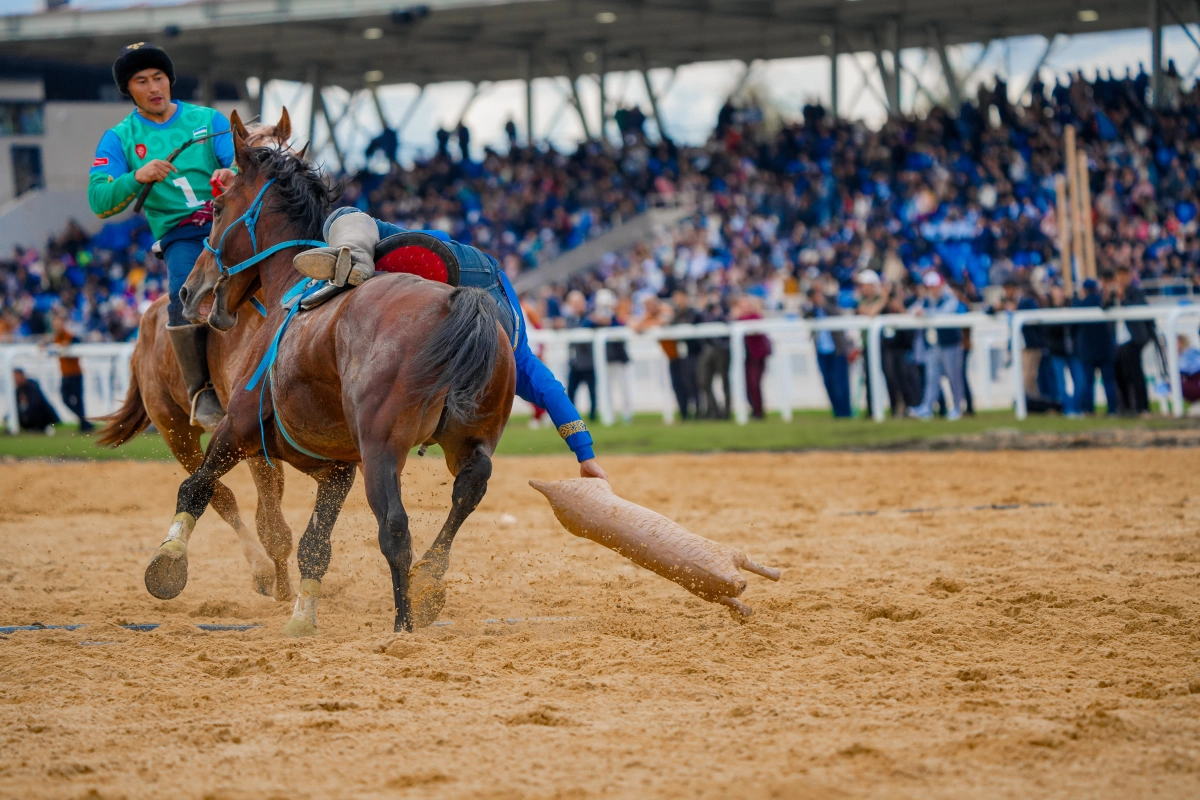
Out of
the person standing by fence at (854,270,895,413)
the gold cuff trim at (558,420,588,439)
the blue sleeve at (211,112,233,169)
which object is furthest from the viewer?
the person standing by fence at (854,270,895,413)

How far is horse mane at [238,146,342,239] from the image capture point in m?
5.62

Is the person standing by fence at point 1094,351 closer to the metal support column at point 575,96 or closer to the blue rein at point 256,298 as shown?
the blue rein at point 256,298

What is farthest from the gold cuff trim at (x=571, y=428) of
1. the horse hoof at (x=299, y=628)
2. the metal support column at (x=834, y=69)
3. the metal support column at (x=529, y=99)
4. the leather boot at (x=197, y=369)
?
the metal support column at (x=529, y=99)

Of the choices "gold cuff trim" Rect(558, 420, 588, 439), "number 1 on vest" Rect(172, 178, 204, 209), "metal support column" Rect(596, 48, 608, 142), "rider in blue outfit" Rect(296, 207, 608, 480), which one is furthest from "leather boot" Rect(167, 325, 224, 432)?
"metal support column" Rect(596, 48, 608, 142)

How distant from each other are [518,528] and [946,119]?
18730 mm

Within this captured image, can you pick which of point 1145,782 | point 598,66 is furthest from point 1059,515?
point 598,66

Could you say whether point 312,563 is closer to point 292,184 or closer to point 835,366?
point 292,184

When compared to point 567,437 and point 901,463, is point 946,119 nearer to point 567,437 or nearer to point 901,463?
point 901,463

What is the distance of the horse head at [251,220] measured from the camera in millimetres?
5617

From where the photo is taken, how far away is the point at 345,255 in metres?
4.89

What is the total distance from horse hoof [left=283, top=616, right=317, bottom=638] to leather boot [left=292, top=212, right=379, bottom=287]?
1.48 metres

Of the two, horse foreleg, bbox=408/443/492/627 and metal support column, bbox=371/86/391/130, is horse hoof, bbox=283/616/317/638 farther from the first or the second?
metal support column, bbox=371/86/391/130

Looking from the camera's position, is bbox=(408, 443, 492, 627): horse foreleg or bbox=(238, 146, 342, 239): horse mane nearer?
bbox=(408, 443, 492, 627): horse foreleg

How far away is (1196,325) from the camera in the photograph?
486 inches
